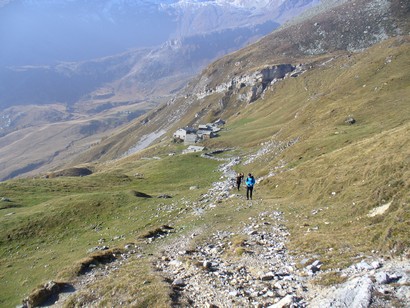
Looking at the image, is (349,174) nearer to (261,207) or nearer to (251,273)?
(261,207)

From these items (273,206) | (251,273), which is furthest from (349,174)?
(251,273)

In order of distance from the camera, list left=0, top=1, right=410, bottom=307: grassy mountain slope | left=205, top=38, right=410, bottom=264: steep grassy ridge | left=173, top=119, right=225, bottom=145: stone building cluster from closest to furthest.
Result: left=0, top=1, right=410, bottom=307: grassy mountain slope → left=205, top=38, right=410, bottom=264: steep grassy ridge → left=173, top=119, right=225, bottom=145: stone building cluster

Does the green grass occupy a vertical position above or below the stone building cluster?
below

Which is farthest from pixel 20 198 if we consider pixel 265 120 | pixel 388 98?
pixel 265 120

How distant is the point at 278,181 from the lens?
43.7 metres

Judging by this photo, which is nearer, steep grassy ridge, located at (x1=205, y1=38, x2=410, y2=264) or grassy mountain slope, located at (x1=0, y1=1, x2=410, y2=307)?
grassy mountain slope, located at (x1=0, y1=1, x2=410, y2=307)

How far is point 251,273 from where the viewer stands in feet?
63.9

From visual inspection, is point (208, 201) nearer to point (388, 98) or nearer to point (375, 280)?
point (375, 280)

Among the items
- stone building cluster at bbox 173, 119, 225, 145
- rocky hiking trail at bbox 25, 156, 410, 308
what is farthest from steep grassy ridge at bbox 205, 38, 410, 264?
stone building cluster at bbox 173, 119, 225, 145

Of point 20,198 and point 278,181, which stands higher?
point 20,198

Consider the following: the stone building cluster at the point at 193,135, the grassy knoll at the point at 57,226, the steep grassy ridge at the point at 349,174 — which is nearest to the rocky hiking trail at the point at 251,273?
the steep grassy ridge at the point at 349,174

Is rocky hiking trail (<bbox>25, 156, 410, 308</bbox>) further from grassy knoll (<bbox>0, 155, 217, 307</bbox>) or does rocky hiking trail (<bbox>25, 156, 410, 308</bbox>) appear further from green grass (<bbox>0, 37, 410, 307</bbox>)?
grassy knoll (<bbox>0, 155, 217, 307</bbox>)

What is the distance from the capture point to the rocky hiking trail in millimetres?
14570

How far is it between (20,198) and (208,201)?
33.6m
